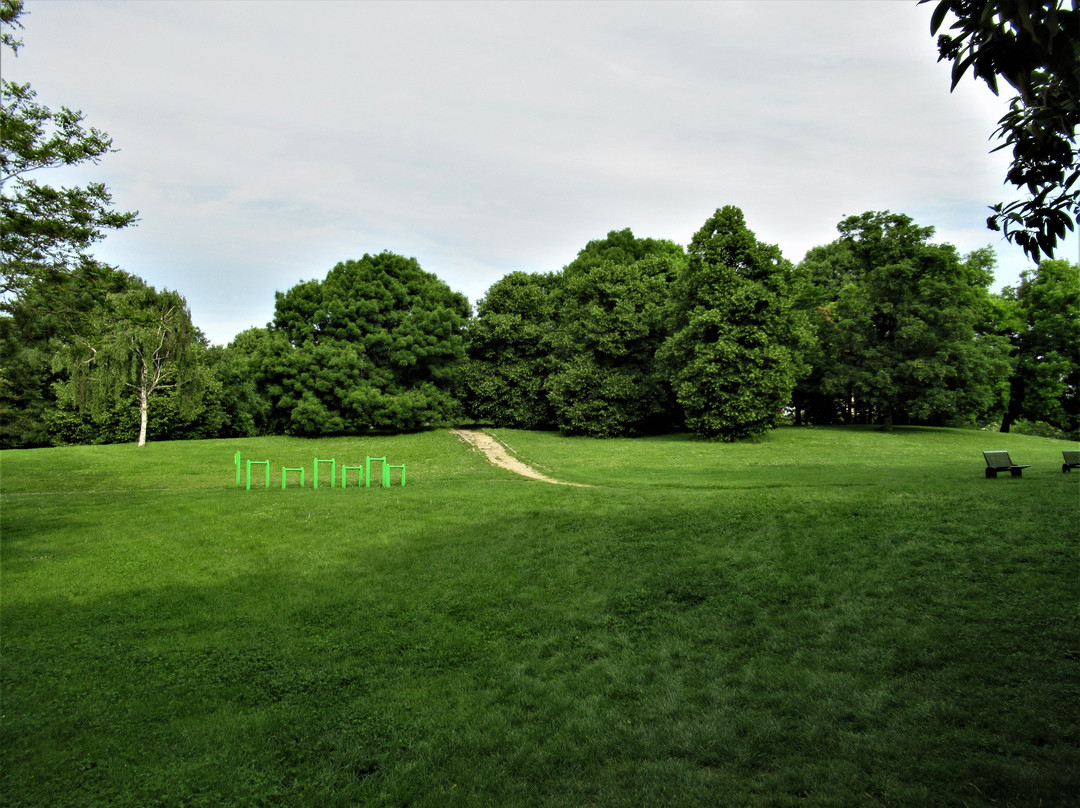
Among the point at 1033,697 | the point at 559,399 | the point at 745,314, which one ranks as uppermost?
the point at 745,314

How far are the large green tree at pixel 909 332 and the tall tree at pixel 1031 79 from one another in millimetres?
34592

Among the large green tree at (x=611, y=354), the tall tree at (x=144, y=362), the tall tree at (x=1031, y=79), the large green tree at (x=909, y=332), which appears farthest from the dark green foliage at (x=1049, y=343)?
the tall tree at (x=144, y=362)

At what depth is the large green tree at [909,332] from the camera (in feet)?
114

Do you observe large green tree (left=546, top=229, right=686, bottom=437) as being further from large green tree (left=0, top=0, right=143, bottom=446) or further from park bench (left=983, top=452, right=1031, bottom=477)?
large green tree (left=0, top=0, right=143, bottom=446)

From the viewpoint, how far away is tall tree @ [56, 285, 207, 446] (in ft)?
113

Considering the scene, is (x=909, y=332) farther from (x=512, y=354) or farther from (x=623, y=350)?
(x=512, y=354)

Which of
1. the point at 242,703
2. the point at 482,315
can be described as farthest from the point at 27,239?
the point at 482,315

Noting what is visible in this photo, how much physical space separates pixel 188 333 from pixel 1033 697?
40475mm

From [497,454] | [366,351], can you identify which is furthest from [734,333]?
[366,351]

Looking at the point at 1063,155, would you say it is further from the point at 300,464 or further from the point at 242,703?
the point at 300,464

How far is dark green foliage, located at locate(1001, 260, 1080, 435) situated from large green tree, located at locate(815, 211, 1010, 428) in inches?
205

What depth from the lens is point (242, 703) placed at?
6637mm

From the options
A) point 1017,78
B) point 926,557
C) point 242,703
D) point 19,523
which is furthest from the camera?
point 19,523

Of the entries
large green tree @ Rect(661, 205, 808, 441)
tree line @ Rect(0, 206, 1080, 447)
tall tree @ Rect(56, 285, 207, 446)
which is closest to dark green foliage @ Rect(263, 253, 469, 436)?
tree line @ Rect(0, 206, 1080, 447)
